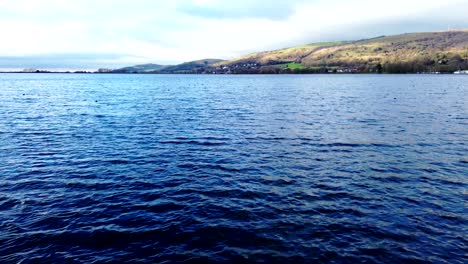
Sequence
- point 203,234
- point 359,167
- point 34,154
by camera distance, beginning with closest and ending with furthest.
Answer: point 203,234 → point 359,167 → point 34,154

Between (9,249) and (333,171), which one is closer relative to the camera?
(9,249)

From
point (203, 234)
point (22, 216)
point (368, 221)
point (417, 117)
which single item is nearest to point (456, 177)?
point (368, 221)

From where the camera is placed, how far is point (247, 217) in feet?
57.2

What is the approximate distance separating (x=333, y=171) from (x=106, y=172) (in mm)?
17242

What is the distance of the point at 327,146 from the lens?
33125mm

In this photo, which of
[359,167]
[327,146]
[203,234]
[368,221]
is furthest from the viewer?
[327,146]

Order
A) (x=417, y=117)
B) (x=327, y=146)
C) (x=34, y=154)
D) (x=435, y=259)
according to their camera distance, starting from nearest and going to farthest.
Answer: (x=435, y=259) < (x=34, y=154) < (x=327, y=146) < (x=417, y=117)

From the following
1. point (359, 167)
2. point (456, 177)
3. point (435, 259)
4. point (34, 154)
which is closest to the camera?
point (435, 259)

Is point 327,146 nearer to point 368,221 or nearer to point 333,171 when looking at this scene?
point 333,171

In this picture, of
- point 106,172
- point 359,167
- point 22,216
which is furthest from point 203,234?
point 359,167

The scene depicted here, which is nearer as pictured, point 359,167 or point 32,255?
point 32,255

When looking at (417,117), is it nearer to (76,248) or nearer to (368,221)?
(368,221)

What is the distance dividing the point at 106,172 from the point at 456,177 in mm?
25778

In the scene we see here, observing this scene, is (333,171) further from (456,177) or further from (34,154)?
(34,154)
